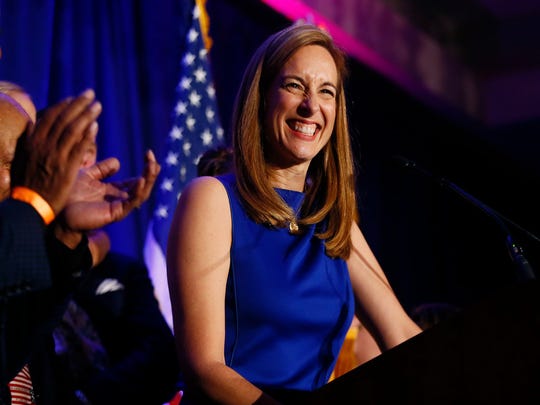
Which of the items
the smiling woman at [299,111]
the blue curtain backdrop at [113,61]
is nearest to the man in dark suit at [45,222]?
the smiling woman at [299,111]

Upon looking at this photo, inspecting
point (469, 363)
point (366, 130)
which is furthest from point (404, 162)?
point (366, 130)

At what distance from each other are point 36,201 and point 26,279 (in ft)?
0.41

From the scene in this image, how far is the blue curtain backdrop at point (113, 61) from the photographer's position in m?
2.86

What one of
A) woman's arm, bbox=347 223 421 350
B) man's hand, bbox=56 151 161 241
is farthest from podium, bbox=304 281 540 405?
woman's arm, bbox=347 223 421 350

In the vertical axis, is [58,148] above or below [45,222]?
above

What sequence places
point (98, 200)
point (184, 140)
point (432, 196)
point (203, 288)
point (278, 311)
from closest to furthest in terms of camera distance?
point (98, 200) → point (203, 288) → point (278, 311) → point (184, 140) → point (432, 196)

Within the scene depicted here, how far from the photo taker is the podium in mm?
1047

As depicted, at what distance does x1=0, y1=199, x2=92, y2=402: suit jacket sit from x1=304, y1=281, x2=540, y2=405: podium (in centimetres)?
49

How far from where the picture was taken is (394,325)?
6.31ft

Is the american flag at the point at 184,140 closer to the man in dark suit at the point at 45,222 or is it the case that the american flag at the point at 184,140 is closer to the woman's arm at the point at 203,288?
the woman's arm at the point at 203,288

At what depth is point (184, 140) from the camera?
11.7 ft

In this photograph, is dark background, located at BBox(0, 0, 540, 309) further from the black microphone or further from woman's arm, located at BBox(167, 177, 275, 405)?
woman's arm, located at BBox(167, 177, 275, 405)

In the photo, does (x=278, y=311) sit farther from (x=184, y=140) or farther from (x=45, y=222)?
(x=184, y=140)

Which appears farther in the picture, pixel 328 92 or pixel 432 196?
pixel 432 196
